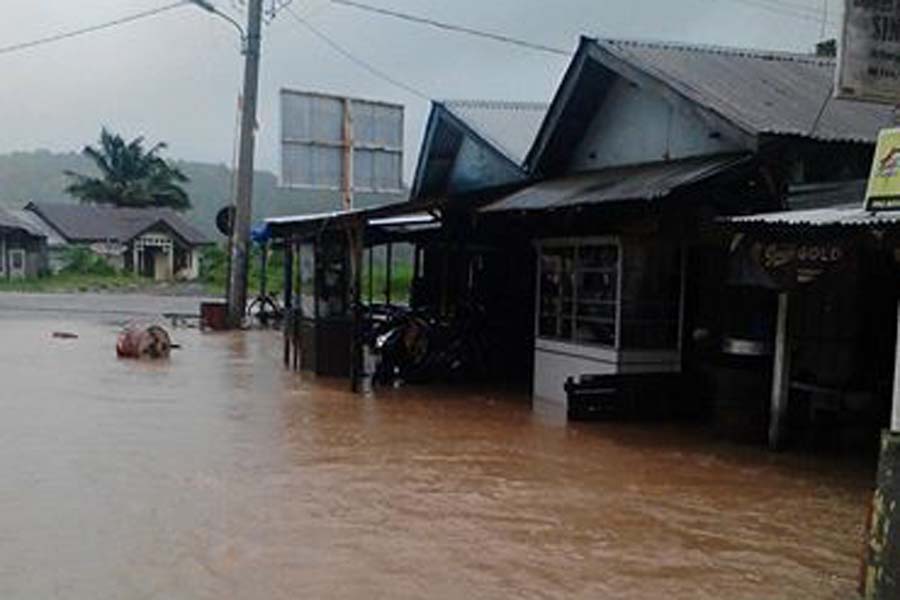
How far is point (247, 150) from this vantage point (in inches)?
1062

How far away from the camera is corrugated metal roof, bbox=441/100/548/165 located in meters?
18.5

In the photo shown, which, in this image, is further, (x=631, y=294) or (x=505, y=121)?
(x=505, y=121)

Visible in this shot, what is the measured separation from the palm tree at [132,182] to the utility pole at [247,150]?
46.7 m

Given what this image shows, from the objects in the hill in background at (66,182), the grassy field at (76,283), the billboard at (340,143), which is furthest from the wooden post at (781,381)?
the hill in background at (66,182)

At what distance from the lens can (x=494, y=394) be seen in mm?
15688

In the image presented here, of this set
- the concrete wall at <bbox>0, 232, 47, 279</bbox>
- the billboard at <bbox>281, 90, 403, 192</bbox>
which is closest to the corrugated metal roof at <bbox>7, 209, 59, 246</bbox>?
the concrete wall at <bbox>0, 232, 47, 279</bbox>

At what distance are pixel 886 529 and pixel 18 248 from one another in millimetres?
63973

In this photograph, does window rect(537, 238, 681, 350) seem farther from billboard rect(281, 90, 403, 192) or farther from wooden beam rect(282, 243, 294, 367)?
billboard rect(281, 90, 403, 192)

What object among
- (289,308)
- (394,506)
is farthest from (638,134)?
(289,308)

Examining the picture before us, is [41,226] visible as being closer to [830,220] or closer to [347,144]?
[347,144]

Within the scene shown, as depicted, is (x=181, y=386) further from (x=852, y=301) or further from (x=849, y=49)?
(x=849, y=49)

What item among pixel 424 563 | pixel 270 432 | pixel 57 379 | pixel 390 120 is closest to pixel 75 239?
pixel 390 120

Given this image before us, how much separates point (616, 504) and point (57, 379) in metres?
10.0

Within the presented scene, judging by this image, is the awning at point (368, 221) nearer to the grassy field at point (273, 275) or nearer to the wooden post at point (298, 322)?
the wooden post at point (298, 322)
